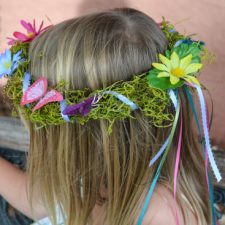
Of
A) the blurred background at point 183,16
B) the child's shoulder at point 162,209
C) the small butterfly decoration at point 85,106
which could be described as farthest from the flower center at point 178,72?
the blurred background at point 183,16

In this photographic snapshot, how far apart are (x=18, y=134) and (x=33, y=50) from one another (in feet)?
2.47

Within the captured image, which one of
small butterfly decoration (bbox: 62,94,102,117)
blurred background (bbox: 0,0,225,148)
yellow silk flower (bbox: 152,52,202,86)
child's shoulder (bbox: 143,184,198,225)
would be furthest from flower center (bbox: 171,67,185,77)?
blurred background (bbox: 0,0,225,148)

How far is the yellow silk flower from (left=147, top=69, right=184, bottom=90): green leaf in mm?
10

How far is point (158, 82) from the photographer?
2.29 ft

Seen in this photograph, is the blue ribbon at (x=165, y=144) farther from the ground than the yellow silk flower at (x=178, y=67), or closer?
closer

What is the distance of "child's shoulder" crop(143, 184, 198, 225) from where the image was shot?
84 centimetres

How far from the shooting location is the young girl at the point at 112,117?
2.36ft

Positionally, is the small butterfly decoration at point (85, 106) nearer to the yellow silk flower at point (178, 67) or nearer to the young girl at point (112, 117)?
the young girl at point (112, 117)

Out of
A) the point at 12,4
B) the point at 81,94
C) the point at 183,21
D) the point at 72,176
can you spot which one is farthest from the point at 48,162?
the point at 12,4

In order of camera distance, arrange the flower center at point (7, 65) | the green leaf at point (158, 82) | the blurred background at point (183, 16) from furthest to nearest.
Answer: the blurred background at point (183, 16), the flower center at point (7, 65), the green leaf at point (158, 82)

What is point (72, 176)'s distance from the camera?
0.84m

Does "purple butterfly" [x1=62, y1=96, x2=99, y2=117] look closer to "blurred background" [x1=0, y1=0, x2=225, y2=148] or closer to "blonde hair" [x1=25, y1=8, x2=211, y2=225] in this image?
"blonde hair" [x1=25, y1=8, x2=211, y2=225]

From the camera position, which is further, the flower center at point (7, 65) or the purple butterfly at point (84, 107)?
the flower center at point (7, 65)

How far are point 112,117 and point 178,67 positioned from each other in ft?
0.52
